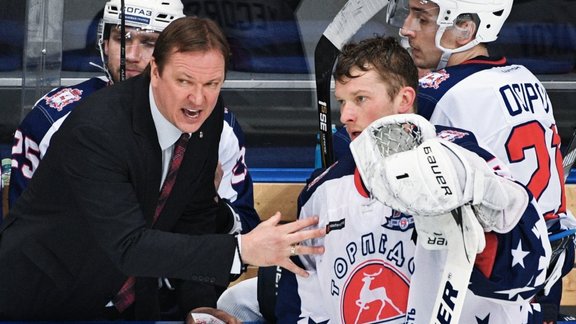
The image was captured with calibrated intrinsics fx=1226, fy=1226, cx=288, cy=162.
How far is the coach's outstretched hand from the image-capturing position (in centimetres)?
227

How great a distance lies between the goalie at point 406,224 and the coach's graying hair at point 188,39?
0.27 meters

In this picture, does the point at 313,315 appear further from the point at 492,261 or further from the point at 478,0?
the point at 478,0

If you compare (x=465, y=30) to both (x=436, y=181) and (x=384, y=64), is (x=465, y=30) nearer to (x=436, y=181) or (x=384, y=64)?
(x=384, y=64)

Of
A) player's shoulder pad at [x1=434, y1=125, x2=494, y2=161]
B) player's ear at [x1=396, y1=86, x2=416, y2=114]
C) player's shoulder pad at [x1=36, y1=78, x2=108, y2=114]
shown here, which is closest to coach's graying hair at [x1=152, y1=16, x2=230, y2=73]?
player's ear at [x1=396, y1=86, x2=416, y2=114]

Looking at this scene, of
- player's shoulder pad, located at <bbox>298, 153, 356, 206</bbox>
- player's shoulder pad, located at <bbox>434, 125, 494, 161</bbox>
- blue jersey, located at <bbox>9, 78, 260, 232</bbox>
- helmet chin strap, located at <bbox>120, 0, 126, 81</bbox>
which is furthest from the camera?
blue jersey, located at <bbox>9, 78, 260, 232</bbox>

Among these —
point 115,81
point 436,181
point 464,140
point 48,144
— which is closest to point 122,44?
point 115,81

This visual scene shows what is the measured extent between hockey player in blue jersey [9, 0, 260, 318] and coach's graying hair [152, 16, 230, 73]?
2.34 feet

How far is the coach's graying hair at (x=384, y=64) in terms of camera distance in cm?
250

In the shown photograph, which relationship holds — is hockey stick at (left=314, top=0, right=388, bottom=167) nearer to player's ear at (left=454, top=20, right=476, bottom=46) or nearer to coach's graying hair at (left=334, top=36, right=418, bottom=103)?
player's ear at (left=454, top=20, right=476, bottom=46)

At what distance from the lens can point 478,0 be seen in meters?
3.01

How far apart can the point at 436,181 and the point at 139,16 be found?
1.68 m

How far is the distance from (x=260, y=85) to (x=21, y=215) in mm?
1447

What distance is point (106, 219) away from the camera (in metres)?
2.39

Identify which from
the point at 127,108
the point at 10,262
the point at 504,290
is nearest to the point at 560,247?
the point at 504,290
